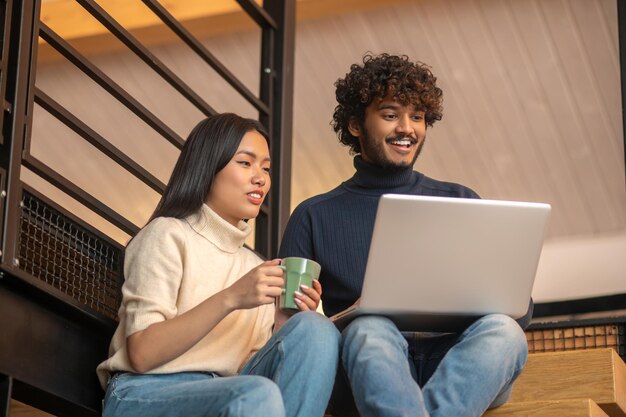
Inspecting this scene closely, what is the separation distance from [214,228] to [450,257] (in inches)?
21.8

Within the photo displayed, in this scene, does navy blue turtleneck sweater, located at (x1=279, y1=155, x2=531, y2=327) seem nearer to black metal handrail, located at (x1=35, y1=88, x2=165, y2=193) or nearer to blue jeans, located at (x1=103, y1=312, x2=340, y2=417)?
blue jeans, located at (x1=103, y1=312, x2=340, y2=417)

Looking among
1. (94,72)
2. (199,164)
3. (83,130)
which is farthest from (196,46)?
(199,164)

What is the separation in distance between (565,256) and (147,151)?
74.8 inches

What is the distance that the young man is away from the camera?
76.2 inches

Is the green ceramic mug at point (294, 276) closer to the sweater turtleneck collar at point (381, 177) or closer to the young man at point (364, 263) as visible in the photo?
the young man at point (364, 263)

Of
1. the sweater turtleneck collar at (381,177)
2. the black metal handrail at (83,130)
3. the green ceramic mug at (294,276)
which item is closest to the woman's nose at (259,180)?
the sweater turtleneck collar at (381,177)

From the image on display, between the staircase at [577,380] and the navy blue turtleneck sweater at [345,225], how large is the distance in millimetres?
402

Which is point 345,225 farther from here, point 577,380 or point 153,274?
point 577,380

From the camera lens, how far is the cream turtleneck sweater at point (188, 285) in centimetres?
213

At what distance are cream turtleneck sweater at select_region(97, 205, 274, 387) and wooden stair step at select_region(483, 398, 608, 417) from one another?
523 mm

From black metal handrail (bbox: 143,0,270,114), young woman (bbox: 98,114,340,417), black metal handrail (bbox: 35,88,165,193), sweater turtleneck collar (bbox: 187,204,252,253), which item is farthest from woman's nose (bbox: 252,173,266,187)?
black metal handrail (bbox: 143,0,270,114)

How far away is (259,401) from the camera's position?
6.03 ft

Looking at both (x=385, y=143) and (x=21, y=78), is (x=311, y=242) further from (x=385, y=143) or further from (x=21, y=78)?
(x=21, y=78)

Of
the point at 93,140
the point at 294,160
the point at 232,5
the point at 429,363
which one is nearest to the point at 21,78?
the point at 93,140
